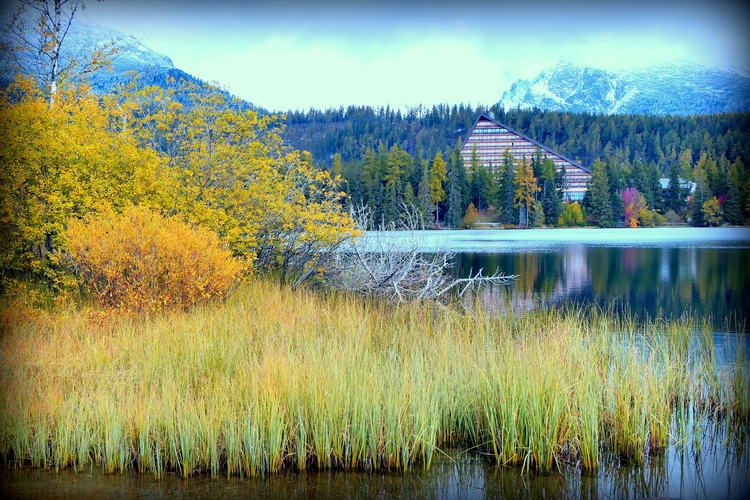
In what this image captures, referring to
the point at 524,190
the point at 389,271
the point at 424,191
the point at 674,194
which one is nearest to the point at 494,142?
the point at 524,190

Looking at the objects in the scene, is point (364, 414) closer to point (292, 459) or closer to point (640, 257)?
point (292, 459)

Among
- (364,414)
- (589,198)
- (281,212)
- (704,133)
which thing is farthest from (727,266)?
(704,133)

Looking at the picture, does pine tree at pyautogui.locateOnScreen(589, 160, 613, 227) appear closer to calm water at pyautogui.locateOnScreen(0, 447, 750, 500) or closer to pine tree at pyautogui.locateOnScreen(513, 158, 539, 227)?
pine tree at pyautogui.locateOnScreen(513, 158, 539, 227)

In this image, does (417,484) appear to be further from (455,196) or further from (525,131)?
(525,131)

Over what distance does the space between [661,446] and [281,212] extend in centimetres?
768

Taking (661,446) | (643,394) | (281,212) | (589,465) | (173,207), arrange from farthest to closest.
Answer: (281,212)
(173,207)
(643,394)
(661,446)
(589,465)

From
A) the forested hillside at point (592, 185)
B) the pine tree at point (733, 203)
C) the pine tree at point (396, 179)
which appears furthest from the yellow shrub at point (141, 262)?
the pine tree at point (733, 203)

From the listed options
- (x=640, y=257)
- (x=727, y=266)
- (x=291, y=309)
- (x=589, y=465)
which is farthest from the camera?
(x=640, y=257)

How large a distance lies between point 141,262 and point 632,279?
17.3 metres

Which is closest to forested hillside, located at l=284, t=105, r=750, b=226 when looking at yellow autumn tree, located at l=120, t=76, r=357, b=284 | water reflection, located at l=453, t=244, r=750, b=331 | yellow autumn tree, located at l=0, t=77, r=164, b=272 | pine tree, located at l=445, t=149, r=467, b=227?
pine tree, located at l=445, t=149, r=467, b=227

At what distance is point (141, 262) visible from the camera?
325 inches

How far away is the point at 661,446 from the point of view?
5.59 m

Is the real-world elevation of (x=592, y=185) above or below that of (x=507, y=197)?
above

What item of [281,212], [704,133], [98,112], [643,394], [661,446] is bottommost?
[661,446]
